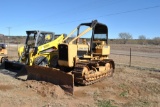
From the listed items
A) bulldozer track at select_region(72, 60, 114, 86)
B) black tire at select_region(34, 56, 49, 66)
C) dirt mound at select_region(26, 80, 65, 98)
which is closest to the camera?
dirt mound at select_region(26, 80, 65, 98)

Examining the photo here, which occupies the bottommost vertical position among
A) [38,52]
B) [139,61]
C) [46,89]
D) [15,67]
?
[46,89]

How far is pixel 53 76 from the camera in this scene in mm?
8805

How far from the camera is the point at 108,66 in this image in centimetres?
1145

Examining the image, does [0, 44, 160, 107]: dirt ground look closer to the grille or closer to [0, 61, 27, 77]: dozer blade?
[0, 61, 27, 77]: dozer blade

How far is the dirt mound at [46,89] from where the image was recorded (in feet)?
25.5

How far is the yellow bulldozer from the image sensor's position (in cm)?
884

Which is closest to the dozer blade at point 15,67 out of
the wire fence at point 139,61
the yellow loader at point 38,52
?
the yellow loader at point 38,52

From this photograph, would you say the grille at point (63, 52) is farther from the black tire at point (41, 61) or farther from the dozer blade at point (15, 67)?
the black tire at point (41, 61)

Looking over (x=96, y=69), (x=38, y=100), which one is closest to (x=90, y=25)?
(x=96, y=69)

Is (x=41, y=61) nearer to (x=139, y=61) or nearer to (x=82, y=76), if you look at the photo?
(x=82, y=76)

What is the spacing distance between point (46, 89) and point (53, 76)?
0.76m

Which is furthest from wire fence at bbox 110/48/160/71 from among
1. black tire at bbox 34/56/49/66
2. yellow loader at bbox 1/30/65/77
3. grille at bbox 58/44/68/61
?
grille at bbox 58/44/68/61

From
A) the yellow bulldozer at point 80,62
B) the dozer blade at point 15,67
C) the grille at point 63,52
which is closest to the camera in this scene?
the yellow bulldozer at point 80,62

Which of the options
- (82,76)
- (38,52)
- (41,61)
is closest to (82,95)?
(82,76)
